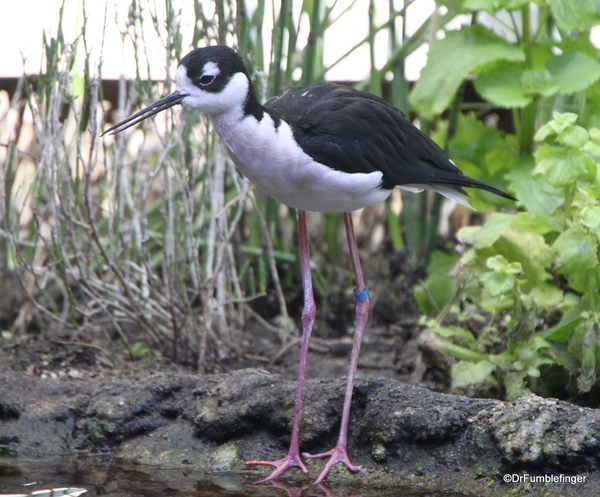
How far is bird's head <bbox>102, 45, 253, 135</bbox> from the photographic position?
2338mm

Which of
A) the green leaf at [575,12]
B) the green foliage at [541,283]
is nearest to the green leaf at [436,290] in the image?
the green foliage at [541,283]

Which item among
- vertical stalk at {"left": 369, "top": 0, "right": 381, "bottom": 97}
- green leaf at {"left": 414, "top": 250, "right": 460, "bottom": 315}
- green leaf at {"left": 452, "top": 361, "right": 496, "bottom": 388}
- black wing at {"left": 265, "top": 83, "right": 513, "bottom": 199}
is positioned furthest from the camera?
vertical stalk at {"left": 369, "top": 0, "right": 381, "bottom": 97}

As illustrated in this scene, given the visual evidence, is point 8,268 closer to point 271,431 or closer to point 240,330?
point 240,330

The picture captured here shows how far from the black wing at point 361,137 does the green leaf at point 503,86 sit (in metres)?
0.59

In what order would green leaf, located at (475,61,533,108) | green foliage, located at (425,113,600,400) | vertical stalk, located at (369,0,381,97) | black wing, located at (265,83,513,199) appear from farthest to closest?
vertical stalk, located at (369,0,381,97), green leaf, located at (475,61,533,108), green foliage, located at (425,113,600,400), black wing, located at (265,83,513,199)

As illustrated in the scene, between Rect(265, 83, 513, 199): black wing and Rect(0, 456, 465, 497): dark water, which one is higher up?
Rect(265, 83, 513, 199): black wing

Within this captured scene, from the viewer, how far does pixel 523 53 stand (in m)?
3.24

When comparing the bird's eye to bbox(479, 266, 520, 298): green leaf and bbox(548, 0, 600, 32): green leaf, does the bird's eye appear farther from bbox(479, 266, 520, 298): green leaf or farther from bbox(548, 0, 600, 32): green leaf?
bbox(548, 0, 600, 32): green leaf

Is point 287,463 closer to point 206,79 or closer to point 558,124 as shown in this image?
point 206,79

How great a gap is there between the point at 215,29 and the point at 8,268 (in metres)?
1.89

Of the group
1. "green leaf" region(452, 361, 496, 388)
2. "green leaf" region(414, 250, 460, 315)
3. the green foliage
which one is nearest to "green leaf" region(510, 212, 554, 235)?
the green foliage

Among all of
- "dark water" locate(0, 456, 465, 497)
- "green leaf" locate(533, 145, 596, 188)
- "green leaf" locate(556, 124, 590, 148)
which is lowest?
"dark water" locate(0, 456, 465, 497)

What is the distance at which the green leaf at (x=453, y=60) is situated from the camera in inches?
129

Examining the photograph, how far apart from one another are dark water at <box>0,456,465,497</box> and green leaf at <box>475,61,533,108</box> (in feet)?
5.80
